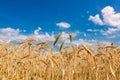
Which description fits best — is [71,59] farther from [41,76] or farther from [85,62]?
[85,62]

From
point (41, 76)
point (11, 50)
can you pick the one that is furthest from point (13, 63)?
point (11, 50)

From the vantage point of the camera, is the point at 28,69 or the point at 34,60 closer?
the point at 28,69

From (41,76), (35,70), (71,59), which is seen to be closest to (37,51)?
(35,70)

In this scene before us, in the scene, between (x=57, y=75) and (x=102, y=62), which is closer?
(x=57, y=75)

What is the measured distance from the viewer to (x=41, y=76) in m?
3.94

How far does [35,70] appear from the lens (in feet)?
13.9

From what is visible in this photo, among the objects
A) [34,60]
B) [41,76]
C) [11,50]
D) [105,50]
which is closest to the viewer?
[41,76]

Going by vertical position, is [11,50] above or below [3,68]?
above

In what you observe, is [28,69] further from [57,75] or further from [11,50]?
[11,50]

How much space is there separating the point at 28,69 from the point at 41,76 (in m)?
0.33

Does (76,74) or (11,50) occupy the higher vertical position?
(11,50)

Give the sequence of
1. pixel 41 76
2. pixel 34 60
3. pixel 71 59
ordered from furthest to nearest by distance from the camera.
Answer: pixel 34 60 < pixel 41 76 < pixel 71 59

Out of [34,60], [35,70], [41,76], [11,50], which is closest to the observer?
[41,76]

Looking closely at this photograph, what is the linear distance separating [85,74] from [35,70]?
30.7 inches
